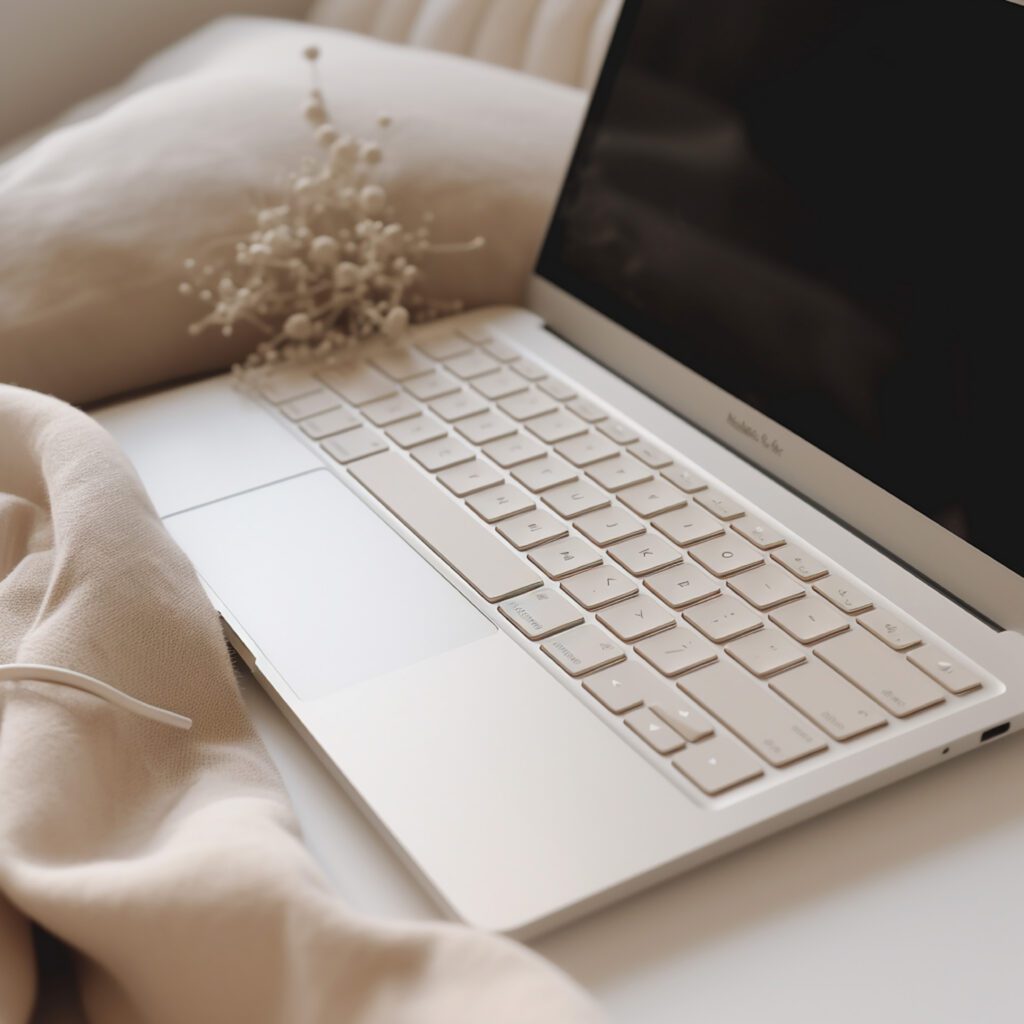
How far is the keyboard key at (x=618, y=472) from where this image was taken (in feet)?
2.28

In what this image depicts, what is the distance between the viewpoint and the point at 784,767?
1.63 feet

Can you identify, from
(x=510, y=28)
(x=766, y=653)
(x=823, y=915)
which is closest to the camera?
(x=823, y=915)

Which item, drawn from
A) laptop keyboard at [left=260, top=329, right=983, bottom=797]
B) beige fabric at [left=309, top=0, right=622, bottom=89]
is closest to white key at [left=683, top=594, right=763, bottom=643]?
laptop keyboard at [left=260, top=329, right=983, bottom=797]

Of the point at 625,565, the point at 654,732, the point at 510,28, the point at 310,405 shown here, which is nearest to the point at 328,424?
the point at 310,405

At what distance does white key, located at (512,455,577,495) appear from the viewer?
2.29ft

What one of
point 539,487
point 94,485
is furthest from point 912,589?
point 94,485

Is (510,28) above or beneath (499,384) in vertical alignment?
above

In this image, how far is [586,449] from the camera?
0.73 meters

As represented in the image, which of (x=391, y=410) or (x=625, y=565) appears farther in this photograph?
(x=391, y=410)

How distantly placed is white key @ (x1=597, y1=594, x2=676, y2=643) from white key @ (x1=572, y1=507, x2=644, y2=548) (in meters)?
0.05

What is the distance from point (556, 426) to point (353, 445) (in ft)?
0.41

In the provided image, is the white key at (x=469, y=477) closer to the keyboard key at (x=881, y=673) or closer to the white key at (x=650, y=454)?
the white key at (x=650, y=454)

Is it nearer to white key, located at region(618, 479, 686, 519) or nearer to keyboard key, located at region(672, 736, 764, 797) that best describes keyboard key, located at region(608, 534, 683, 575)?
white key, located at region(618, 479, 686, 519)

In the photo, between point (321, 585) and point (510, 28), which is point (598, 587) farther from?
point (510, 28)
